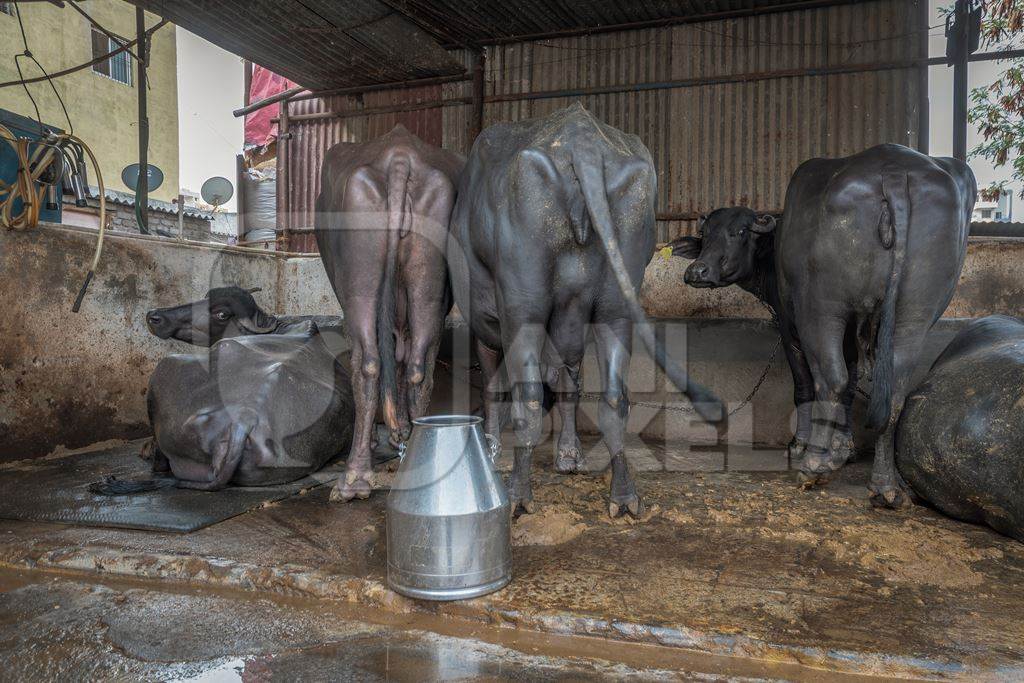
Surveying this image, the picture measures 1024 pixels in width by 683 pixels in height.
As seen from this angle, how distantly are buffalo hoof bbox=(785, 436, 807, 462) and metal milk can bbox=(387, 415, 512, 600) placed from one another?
2737 mm

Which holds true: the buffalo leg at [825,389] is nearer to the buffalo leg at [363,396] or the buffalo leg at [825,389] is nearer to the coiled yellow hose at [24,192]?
the buffalo leg at [363,396]

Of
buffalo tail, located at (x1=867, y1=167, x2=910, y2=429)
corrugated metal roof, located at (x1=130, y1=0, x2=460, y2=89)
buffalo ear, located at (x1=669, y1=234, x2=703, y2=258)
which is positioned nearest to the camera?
buffalo tail, located at (x1=867, y1=167, x2=910, y2=429)

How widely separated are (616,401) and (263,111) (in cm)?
1078

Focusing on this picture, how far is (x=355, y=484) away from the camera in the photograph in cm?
360

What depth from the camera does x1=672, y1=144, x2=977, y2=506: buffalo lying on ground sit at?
336cm

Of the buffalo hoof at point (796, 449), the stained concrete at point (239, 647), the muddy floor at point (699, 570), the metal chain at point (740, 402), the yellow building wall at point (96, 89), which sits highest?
the yellow building wall at point (96, 89)

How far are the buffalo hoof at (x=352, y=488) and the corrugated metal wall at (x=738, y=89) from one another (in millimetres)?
6481

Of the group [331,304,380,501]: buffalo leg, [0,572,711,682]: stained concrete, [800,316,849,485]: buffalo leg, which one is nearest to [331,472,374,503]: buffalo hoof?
[331,304,380,501]: buffalo leg

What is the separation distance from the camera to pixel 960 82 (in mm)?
8016

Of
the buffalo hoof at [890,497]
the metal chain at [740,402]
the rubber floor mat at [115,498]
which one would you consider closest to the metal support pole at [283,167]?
the rubber floor mat at [115,498]

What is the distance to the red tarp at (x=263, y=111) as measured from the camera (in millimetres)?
11719

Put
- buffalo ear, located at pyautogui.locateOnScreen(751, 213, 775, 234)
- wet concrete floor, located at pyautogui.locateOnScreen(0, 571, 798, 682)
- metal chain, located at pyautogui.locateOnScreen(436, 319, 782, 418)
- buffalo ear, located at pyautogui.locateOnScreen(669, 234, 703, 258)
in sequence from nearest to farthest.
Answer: wet concrete floor, located at pyautogui.locateOnScreen(0, 571, 798, 682)
buffalo ear, located at pyautogui.locateOnScreen(751, 213, 775, 234)
metal chain, located at pyautogui.locateOnScreen(436, 319, 782, 418)
buffalo ear, located at pyautogui.locateOnScreen(669, 234, 703, 258)

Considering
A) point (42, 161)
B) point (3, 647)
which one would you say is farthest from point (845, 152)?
point (3, 647)

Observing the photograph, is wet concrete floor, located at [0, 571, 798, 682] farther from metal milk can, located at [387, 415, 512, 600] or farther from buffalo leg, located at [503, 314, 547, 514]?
buffalo leg, located at [503, 314, 547, 514]
